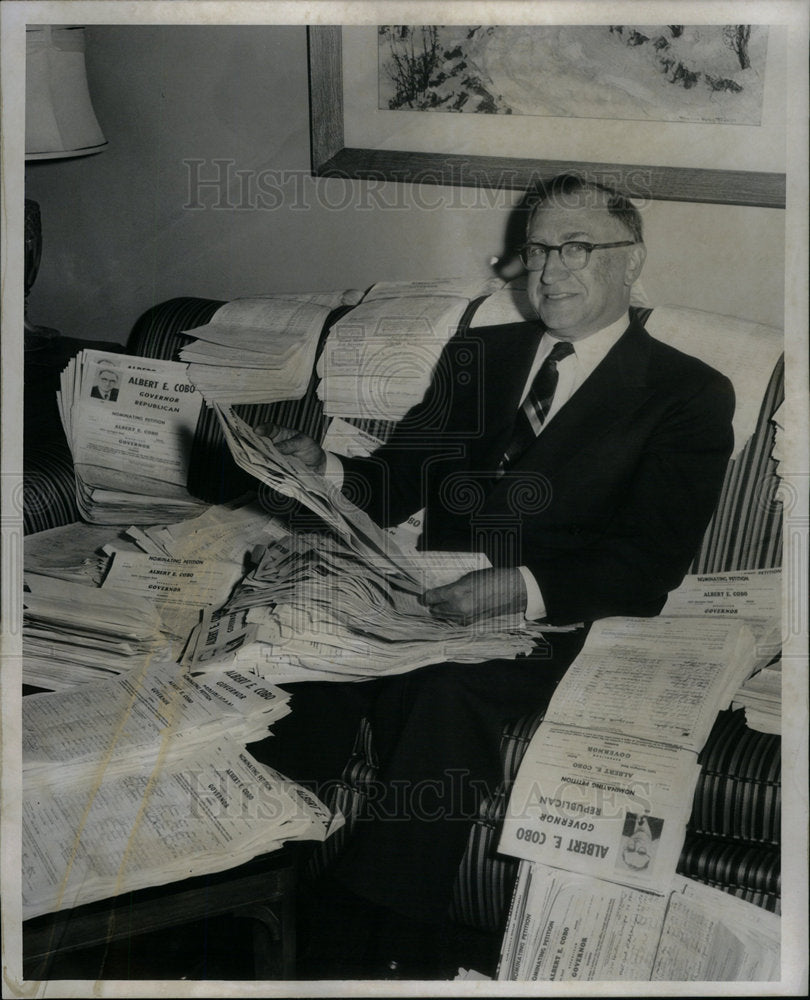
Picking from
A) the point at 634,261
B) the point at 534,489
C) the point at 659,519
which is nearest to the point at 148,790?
the point at 534,489

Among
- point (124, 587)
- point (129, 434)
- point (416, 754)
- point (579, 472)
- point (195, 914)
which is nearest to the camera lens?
point (195, 914)

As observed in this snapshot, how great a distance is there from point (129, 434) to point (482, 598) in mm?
678

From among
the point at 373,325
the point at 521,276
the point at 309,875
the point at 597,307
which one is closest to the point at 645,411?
the point at 597,307

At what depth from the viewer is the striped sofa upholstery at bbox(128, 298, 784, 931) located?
1.20m

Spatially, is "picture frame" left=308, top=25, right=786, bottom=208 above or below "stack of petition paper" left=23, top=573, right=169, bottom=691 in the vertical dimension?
above

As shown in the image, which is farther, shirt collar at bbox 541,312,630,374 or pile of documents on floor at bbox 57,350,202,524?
pile of documents on floor at bbox 57,350,202,524

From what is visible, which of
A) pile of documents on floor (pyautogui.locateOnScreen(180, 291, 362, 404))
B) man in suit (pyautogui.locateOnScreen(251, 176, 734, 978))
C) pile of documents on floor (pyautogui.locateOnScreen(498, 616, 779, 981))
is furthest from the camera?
pile of documents on floor (pyautogui.locateOnScreen(180, 291, 362, 404))

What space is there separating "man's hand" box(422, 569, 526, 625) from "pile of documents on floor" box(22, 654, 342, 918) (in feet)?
0.88

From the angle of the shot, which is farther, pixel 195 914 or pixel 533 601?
pixel 533 601

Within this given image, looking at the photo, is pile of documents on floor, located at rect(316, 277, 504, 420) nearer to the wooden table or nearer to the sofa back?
the sofa back

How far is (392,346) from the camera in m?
1.50

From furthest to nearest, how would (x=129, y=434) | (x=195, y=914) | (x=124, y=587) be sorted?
1. (x=129, y=434)
2. (x=124, y=587)
3. (x=195, y=914)

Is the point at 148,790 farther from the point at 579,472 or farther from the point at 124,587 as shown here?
the point at 579,472

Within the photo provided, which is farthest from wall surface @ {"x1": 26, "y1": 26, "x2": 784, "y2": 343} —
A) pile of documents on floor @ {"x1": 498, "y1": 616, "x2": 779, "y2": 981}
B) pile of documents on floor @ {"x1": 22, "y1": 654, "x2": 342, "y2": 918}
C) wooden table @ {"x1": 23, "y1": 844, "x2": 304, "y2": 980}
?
wooden table @ {"x1": 23, "y1": 844, "x2": 304, "y2": 980}
